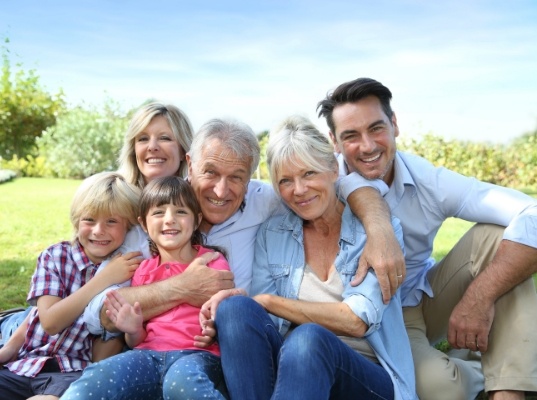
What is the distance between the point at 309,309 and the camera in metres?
3.02

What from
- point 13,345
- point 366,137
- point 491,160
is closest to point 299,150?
point 366,137

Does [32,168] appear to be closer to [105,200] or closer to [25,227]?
[25,227]

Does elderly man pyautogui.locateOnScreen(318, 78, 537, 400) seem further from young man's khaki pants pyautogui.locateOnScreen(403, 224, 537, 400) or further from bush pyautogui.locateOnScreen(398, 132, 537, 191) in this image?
bush pyautogui.locateOnScreen(398, 132, 537, 191)

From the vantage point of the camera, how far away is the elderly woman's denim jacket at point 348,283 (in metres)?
3.01

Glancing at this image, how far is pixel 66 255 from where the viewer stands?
350 cm

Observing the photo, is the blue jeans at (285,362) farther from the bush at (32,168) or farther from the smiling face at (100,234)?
the bush at (32,168)

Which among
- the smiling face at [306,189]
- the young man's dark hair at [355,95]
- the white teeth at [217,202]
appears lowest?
the white teeth at [217,202]

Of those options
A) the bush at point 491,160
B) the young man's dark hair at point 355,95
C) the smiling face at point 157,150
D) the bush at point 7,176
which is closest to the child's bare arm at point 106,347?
the smiling face at point 157,150

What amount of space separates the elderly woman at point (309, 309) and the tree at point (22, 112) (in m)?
23.8

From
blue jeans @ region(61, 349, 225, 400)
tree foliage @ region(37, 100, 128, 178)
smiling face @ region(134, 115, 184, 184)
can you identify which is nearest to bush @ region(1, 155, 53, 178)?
tree foliage @ region(37, 100, 128, 178)

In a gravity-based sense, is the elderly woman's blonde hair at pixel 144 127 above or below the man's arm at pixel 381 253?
above

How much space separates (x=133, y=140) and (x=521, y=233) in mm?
2503

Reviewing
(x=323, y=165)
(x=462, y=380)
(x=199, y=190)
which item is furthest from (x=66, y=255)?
(x=462, y=380)

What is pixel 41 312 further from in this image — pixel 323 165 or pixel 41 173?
pixel 41 173
